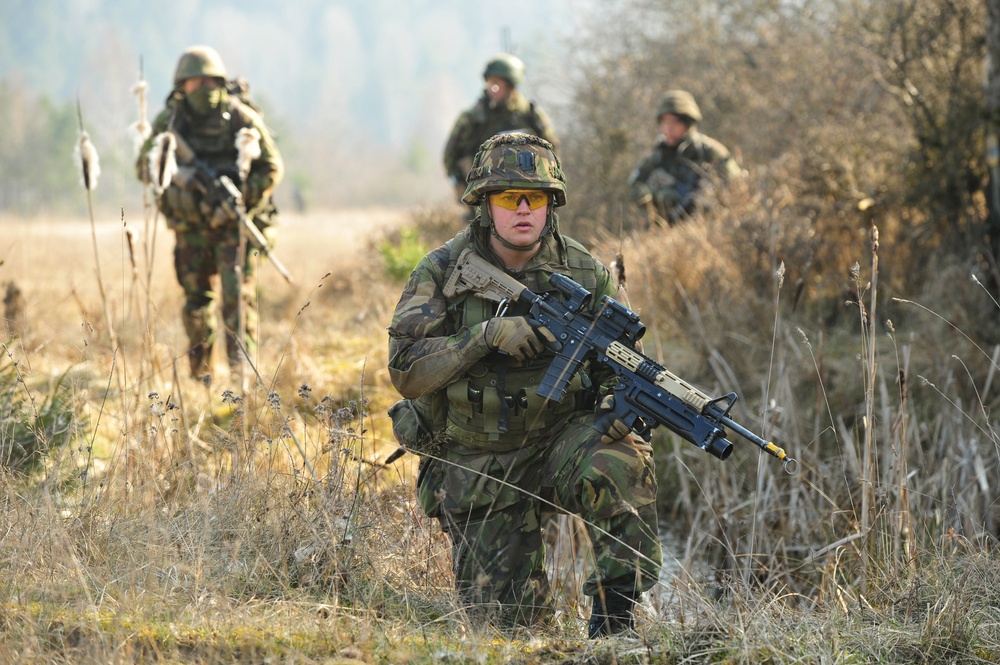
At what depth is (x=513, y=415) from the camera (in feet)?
11.3

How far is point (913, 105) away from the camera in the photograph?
709 cm

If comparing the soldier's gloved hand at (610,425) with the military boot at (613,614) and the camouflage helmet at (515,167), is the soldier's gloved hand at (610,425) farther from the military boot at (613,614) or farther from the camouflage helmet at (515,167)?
the camouflage helmet at (515,167)

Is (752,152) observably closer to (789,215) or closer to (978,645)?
(789,215)

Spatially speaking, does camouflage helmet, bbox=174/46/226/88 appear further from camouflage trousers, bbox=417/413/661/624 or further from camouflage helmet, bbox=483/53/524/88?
camouflage trousers, bbox=417/413/661/624

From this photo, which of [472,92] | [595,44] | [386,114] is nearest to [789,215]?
[595,44]

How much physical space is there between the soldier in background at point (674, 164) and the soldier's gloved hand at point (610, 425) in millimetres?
5589

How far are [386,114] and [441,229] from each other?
148m

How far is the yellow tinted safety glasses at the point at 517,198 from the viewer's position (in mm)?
3428

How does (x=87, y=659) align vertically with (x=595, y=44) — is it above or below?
below

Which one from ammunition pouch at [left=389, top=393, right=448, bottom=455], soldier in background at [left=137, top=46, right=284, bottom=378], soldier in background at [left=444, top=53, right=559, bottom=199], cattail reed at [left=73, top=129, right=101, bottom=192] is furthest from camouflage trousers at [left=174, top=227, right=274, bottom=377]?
ammunition pouch at [left=389, top=393, right=448, bottom=455]

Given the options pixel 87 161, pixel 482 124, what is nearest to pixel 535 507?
pixel 87 161

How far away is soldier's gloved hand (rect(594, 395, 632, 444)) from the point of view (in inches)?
129

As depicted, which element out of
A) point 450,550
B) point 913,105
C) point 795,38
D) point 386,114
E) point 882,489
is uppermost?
point 386,114

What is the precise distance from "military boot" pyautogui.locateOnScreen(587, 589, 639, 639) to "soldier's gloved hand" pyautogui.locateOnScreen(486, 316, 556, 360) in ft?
2.44
